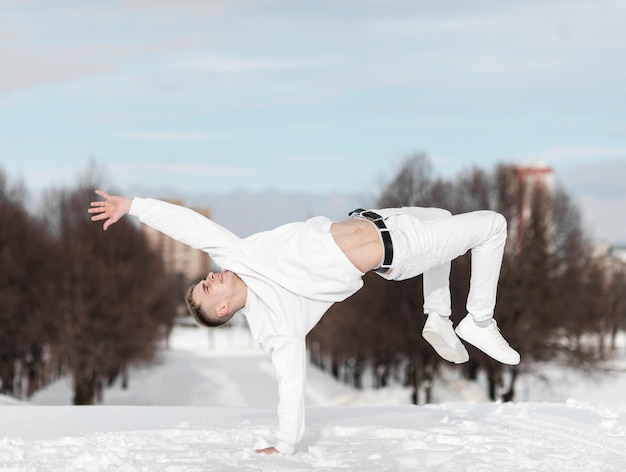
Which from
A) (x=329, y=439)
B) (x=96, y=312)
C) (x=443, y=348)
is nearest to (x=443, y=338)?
(x=443, y=348)

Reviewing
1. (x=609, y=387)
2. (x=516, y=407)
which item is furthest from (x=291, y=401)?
(x=609, y=387)

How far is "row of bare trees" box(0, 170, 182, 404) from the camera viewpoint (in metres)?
42.1

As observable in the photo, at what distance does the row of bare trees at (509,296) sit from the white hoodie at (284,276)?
29.9 meters

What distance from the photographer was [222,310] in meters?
7.48

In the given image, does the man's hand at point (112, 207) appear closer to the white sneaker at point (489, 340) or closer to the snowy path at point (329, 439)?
the snowy path at point (329, 439)

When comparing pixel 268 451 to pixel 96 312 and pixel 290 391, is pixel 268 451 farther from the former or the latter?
pixel 96 312

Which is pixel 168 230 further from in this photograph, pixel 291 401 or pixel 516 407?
pixel 516 407

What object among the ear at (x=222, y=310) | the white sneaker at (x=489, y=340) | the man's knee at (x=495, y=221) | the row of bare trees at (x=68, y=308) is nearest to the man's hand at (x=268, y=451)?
the ear at (x=222, y=310)

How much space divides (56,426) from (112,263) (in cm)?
3879

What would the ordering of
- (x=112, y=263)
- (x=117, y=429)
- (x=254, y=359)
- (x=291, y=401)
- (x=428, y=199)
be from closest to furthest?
(x=291, y=401) < (x=117, y=429) < (x=428, y=199) < (x=112, y=263) < (x=254, y=359)

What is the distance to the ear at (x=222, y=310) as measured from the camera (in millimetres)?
7471

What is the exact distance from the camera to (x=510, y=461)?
7656 mm

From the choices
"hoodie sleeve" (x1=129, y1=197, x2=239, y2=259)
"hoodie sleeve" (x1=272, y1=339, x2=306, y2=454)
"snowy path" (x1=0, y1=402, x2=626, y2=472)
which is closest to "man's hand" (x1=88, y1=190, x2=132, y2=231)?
"hoodie sleeve" (x1=129, y1=197, x2=239, y2=259)

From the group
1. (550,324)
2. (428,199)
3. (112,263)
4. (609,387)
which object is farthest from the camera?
(609,387)
